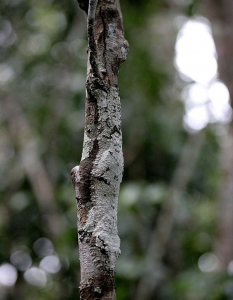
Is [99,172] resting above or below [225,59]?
below

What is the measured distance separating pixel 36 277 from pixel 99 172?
242 cm

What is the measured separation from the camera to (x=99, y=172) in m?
0.65

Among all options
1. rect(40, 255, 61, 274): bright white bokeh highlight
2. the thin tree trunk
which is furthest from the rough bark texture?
rect(40, 255, 61, 274): bright white bokeh highlight

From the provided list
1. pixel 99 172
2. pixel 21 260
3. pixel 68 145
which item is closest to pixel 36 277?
pixel 21 260

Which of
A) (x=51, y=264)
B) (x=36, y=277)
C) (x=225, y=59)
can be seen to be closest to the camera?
(x=225, y=59)

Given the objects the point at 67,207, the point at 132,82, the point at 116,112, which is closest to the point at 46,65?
the point at 132,82

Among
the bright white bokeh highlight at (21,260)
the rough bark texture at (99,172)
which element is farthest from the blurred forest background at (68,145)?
the rough bark texture at (99,172)

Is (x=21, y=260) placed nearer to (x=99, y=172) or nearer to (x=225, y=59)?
(x=225, y=59)

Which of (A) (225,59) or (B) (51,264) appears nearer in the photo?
(A) (225,59)

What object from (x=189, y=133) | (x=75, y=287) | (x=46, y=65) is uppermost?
(x=46, y=65)

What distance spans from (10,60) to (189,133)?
1064 millimetres

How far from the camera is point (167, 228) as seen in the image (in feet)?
8.23

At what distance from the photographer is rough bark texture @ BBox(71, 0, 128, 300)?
0.61m

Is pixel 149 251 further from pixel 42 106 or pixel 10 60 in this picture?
pixel 10 60
